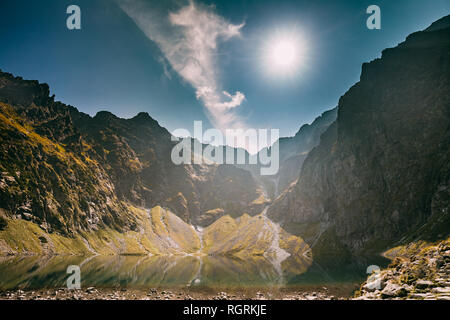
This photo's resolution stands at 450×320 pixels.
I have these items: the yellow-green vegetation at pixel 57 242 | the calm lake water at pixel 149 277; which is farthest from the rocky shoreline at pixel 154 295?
the yellow-green vegetation at pixel 57 242

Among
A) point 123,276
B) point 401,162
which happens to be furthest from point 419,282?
point 401,162

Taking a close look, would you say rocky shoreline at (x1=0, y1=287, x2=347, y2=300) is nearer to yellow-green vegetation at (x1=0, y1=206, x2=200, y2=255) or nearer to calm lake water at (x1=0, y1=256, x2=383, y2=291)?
calm lake water at (x1=0, y1=256, x2=383, y2=291)

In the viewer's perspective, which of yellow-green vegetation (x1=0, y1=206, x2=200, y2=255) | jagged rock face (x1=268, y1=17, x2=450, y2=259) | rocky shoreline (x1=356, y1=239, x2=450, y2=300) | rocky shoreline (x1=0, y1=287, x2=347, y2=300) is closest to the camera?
rocky shoreline (x1=356, y1=239, x2=450, y2=300)

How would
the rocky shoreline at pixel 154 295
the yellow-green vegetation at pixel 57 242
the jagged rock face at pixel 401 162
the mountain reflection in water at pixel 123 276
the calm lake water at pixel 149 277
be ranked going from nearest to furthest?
the rocky shoreline at pixel 154 295 → the mountain reflection in water at pixel 123 276 → the calm lake water at pixel 149 277 → the yellow-green vegetation at pixel 57 242 → the jagged rock face at pixel 401 162

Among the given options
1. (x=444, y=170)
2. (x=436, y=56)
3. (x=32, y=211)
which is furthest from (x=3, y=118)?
(x=436, y=56)

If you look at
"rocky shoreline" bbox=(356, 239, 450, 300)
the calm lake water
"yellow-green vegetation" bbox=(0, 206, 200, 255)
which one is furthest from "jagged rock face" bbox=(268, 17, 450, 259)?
"yellow-green vegetation" bbox=(0, 206, 200, 255)

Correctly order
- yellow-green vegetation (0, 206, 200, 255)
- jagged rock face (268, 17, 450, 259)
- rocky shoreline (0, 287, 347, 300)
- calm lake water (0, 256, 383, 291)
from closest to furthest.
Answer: rocky shoreline (0, 287, 347, 300)
calm lake water (0, 256, 383, 291)
yellow-green vegetation (0, 206, 200, 255)
jagged rock face (268, 17, 450, 259)

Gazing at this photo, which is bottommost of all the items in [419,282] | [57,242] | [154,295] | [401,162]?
[57,242]

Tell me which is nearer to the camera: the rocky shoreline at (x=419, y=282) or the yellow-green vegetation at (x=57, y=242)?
the rocky shoreline at (x=419, y=282)

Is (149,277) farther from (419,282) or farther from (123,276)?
(419,282)

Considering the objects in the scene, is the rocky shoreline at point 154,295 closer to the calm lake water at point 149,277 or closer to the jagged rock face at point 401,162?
the calm lake water at point 149,277

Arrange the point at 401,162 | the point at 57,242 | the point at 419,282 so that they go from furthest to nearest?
the point at 401,162 → the point at 57,242 → the point at 419,282
